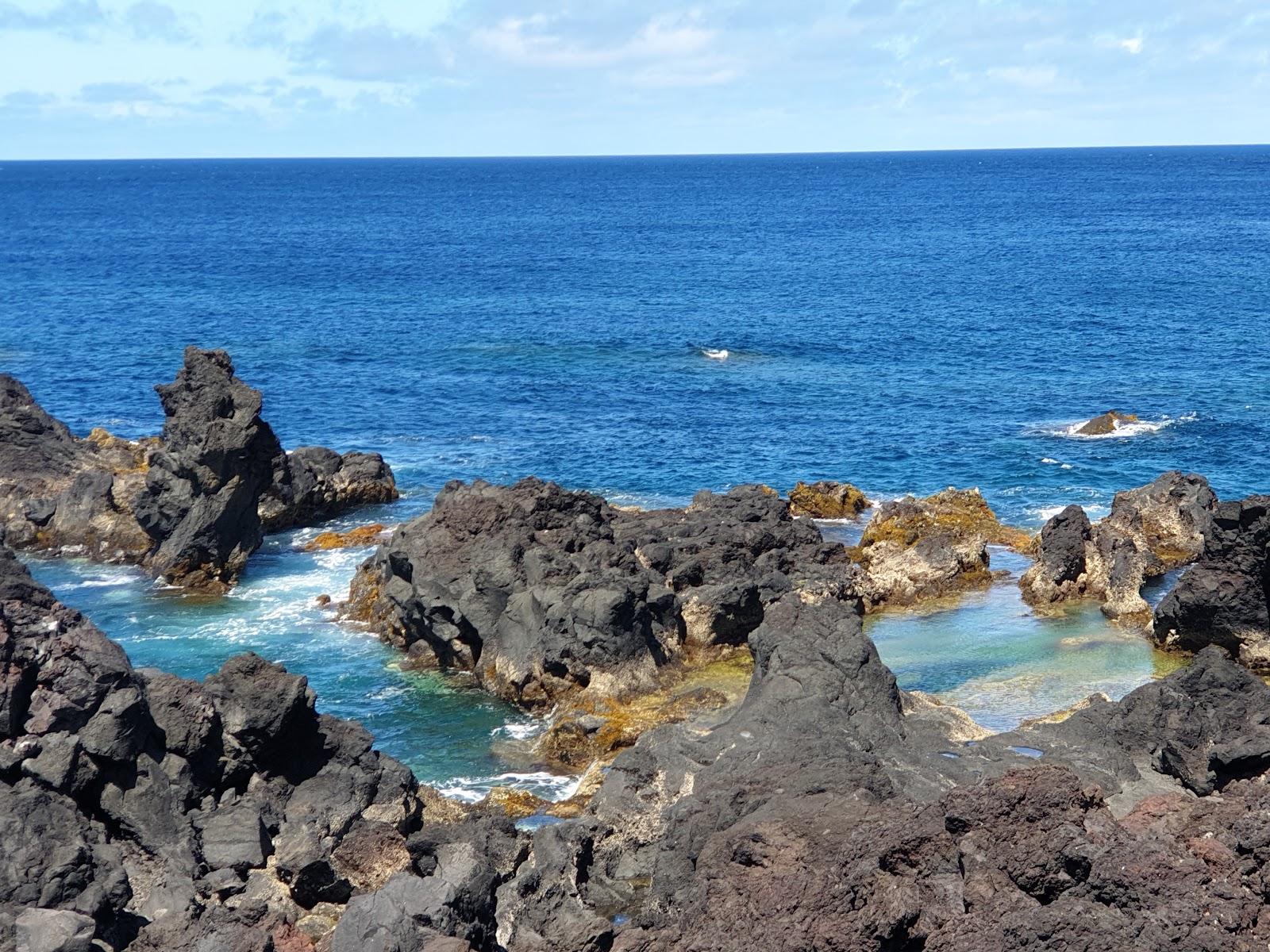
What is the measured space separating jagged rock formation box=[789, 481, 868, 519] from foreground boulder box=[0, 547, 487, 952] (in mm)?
29972

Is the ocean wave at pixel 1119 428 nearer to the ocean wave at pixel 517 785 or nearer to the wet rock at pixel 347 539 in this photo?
the wet rock at pixel 347 539

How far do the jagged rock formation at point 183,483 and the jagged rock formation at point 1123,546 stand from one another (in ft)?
94.6

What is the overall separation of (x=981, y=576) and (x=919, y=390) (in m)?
39.0

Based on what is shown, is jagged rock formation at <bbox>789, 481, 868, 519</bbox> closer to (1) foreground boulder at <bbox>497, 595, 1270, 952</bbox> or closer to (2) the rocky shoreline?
(2) the rocky shoreline

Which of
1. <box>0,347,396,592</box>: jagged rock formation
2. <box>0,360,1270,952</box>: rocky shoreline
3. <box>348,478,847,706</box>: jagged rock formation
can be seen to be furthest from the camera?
<box>0,347,396,592</box>: jagged rock formation

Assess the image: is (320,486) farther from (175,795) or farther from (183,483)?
(175,795)

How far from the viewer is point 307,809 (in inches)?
1160

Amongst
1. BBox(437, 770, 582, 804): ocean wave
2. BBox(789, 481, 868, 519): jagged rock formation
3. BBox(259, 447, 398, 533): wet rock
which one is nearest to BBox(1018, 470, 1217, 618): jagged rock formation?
BBox(789, 481, 868, 519): jagged rock formation

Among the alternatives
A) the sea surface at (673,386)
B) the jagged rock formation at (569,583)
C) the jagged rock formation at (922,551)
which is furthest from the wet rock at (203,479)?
the jagged rock formation at (922,551)

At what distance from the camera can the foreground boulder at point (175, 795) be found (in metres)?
23.4

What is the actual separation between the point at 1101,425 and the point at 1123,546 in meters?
27.8

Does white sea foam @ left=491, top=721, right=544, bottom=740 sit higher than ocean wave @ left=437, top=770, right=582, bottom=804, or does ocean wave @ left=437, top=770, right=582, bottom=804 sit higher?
ocean wave @ left=437, top=770, right=582, bottom=804

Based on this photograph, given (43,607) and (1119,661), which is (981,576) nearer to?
(1119,661)

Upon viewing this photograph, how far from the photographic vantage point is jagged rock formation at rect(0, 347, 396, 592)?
52000 mm
